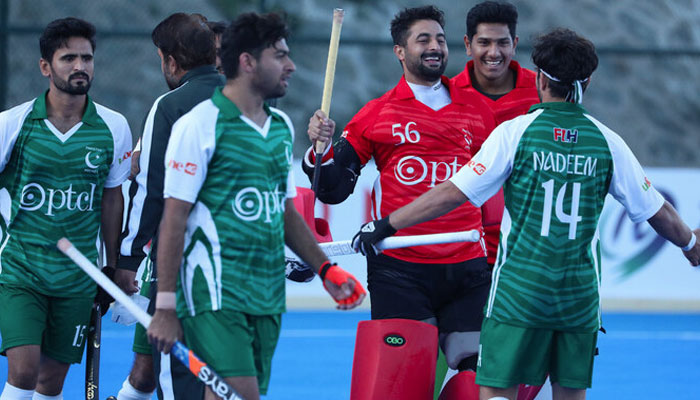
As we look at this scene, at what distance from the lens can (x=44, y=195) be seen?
481 cm

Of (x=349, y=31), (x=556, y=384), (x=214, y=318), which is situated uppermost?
Result: (x=349, y=31)

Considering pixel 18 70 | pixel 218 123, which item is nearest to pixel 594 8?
pixel 18 70

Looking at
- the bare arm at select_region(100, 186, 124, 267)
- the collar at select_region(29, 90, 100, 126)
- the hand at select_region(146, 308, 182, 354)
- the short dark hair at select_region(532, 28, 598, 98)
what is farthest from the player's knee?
the collar at select_region(29, 90, 100, 126)

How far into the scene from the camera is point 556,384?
437 cm

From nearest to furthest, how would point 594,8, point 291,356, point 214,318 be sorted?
point 214,318, point 291,356, point 594,8

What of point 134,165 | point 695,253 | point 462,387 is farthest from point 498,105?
point 134,165

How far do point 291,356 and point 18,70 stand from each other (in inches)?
380

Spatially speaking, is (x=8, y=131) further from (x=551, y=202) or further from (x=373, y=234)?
(x=551, y=202)

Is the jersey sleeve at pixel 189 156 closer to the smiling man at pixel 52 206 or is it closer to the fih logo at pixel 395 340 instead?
the smiling man at pixel 52 206

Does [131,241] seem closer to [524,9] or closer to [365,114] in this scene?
[365,114]

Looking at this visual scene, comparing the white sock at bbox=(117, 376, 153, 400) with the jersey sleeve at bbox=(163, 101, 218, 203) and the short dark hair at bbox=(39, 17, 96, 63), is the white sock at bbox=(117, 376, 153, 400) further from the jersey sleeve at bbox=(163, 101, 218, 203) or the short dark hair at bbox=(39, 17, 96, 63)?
the jersey sleeve at bbox=(163, 101, 218, 203)

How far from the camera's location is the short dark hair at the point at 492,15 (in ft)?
18.6

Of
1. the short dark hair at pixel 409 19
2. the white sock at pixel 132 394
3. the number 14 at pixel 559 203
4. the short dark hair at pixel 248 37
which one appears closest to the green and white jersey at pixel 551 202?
the number 14 at pixel 559 203

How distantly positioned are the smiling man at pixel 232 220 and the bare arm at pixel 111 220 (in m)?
1.37
